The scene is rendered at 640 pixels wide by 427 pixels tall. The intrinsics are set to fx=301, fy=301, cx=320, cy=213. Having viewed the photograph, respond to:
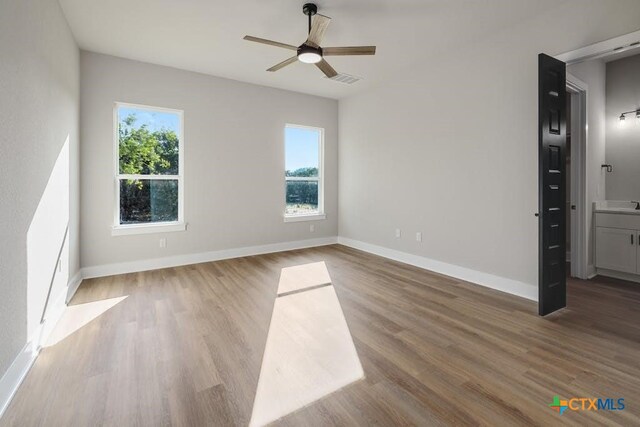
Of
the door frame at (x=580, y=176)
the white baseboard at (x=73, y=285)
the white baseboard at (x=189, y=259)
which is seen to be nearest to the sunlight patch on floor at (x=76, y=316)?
the white baseboard at (x=73, y=285)

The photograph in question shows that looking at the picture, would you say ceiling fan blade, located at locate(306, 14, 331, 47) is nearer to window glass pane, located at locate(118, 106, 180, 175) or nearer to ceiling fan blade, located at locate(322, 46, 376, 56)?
ceiling fan blade, located at locate(322, 46, 376, 56)

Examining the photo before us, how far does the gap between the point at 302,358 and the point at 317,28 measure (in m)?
2.71

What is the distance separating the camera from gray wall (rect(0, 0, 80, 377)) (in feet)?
5.74

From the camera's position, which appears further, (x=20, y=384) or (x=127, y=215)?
(x=127, y=215)

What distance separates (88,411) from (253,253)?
3.67m

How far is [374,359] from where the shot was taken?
2.09m

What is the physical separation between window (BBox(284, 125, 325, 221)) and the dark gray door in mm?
3873

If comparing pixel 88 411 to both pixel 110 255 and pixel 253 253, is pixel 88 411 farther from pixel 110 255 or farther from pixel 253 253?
pixel 253 253

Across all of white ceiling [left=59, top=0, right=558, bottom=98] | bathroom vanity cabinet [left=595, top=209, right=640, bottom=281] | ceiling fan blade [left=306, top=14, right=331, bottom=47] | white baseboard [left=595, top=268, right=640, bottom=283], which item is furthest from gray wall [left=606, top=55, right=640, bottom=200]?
ceiling fan blade [left=306, top=14, right=331, bottom=47]

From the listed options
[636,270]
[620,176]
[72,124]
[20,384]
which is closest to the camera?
[20,384]

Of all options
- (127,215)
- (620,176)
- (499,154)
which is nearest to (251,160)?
(127,215)

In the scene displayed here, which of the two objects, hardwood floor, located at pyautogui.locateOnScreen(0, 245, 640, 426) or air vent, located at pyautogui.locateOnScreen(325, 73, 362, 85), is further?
air vent, located at pyautogui.locateOnScreen(325, 73, 362, 85)

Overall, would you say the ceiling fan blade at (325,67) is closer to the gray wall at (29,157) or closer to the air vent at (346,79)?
the air vent at (346,79)

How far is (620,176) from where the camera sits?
13.5 ft
